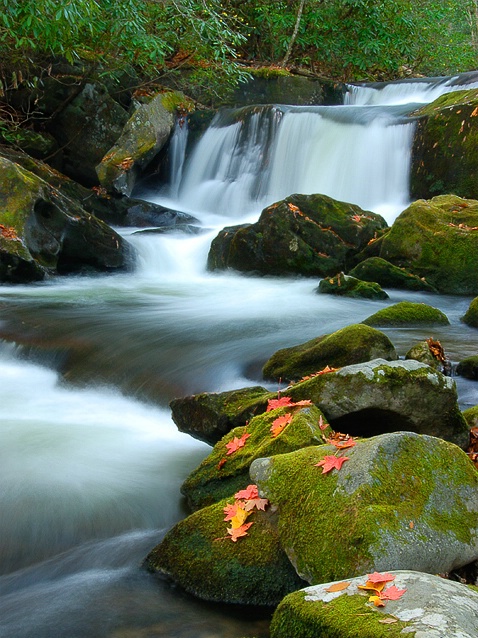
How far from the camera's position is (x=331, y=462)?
11.0 feet

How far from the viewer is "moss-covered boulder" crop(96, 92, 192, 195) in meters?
14.4

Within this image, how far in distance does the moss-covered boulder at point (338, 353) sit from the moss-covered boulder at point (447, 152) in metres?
7.09

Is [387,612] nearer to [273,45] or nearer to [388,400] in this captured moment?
[388,400]

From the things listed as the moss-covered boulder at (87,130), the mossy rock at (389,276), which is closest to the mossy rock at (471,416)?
the mossy rock at (389,276)

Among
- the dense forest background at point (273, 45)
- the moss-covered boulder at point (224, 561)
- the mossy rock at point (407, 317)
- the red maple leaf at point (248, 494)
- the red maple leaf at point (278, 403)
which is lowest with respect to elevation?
the moss-covered boulder at point (224, 561)

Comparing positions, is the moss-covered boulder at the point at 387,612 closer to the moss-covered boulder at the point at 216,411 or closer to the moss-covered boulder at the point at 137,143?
the moss-covered boulder at the point at 216,411

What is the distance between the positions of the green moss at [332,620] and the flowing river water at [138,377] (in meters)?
0.56

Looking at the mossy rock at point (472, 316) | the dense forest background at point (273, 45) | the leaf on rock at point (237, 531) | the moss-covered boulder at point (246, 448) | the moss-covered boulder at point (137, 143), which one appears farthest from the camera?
the moss-covered boulder at point (137, 143)

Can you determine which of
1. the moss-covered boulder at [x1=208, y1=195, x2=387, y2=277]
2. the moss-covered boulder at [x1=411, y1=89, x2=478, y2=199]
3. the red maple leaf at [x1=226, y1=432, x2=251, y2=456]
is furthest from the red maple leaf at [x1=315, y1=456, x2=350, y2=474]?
the moss-covered boulder at [x1=411, y1=89, x2=478, y2=199]

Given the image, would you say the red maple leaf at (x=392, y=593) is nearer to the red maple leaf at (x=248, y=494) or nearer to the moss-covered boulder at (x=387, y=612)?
the moss-covered boulder at (x=387, y=612)

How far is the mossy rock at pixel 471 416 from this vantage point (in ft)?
15.5

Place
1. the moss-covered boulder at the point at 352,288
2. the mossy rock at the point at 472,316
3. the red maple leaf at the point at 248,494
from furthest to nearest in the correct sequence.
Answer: the moss-covered boulder at the point at 352,288, the mossy rock at the point at 472,316, the red maple leaf at the point at 248,494

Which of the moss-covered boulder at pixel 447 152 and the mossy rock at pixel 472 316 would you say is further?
the moss-covered boulder at pixel 447 152

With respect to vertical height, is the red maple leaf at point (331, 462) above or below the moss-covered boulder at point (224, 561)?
above
